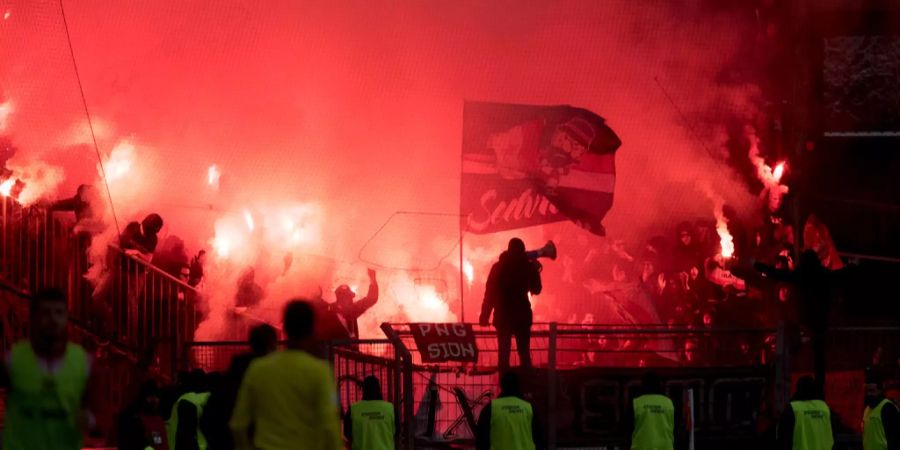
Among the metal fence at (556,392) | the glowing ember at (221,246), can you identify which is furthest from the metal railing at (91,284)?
the glowing ember at (221,246)

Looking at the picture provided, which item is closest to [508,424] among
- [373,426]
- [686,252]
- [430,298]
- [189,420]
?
[373,426]

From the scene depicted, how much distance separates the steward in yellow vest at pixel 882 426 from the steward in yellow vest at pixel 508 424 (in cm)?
293

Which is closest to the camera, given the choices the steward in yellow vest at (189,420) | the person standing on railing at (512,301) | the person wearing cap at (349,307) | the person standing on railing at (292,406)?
the person standing on railing at (292,406)

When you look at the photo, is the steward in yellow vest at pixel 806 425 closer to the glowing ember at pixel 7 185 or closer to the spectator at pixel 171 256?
the spectator at pixel 171 256

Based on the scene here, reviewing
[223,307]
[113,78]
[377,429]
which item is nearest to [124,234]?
[223,307]

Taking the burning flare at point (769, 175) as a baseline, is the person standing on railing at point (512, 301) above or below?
below

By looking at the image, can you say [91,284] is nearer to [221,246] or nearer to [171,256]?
[171,256]

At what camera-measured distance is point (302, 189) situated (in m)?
20.9

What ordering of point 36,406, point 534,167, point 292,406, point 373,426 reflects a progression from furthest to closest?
point 534,167 → point 373,426 → point 36,406 → point 292,406

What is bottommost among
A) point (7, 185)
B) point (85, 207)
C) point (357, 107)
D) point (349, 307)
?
point (349, 307)

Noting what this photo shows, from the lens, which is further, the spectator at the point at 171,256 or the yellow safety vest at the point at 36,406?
the spectator at the point at 171,256

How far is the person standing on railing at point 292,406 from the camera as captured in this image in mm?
6469

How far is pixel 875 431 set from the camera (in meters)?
11.8

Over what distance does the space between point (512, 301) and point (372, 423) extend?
264 centimetres
